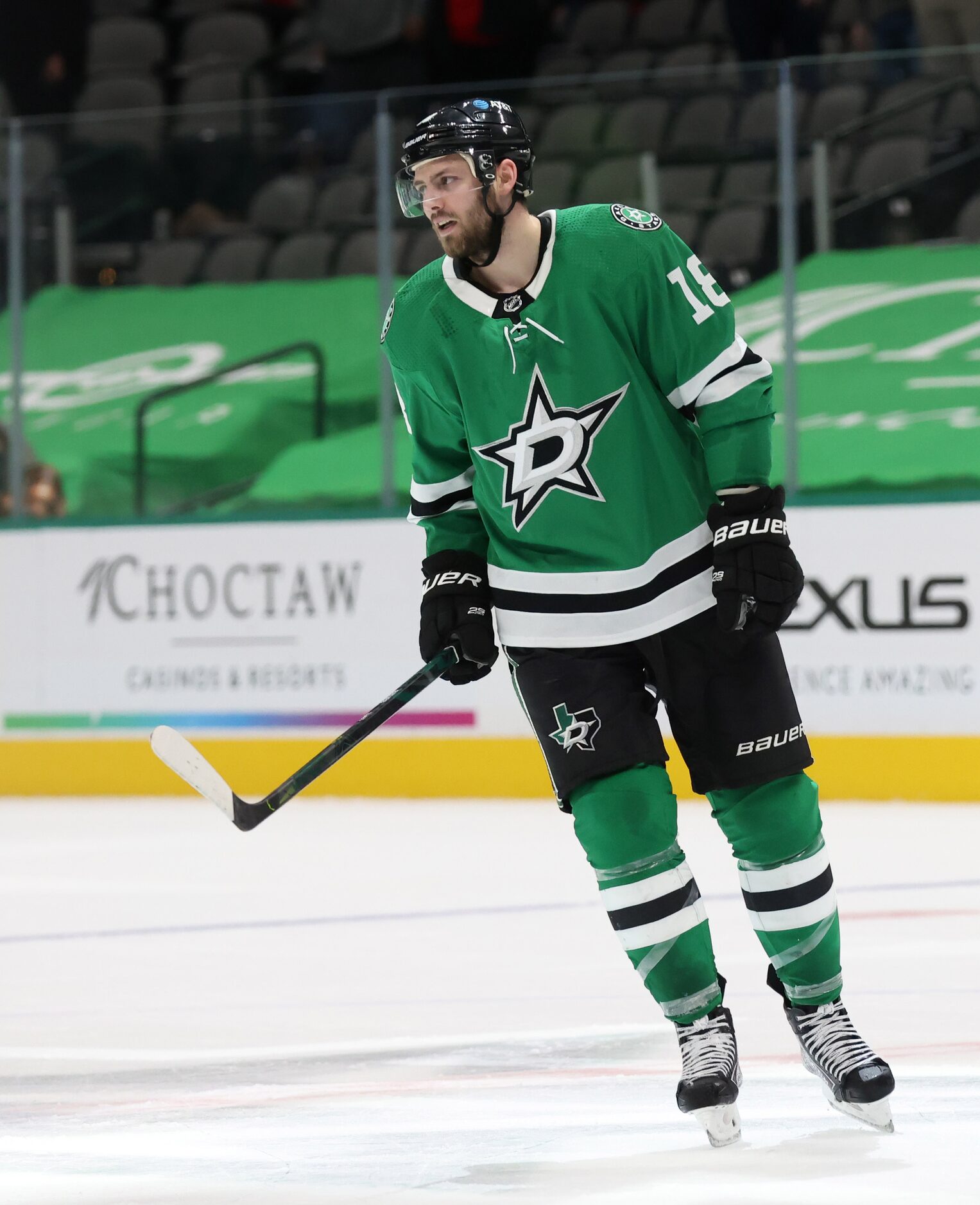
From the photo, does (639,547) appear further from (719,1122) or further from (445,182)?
(719,1122)

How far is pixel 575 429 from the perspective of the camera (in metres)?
2.73

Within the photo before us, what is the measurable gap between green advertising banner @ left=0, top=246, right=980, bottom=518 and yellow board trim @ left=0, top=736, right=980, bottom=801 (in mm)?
856

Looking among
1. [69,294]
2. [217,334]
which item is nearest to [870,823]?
[217,334]

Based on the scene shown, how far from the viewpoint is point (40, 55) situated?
10617 millimetres

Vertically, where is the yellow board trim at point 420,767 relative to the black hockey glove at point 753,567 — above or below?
below

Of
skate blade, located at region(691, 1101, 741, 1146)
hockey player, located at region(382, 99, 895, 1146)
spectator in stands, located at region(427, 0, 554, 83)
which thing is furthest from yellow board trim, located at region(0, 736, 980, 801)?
skate blade, located at region(691, 1101, 741, 1146)

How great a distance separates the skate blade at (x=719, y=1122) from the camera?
8.41ft

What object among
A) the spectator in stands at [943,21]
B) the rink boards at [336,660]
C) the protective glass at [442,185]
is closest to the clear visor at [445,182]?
the protective glass at [442,185]

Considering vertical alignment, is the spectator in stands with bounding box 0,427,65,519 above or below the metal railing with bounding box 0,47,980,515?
below

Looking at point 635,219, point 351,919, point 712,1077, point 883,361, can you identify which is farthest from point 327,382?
point 712,1077

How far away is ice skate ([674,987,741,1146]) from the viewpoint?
2.56 metres

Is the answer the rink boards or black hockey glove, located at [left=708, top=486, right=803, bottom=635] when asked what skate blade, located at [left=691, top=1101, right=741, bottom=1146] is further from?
the rink boards

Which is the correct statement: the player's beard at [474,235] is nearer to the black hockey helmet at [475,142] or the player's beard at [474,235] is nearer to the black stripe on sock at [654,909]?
the black hockey helmet at [475,142]

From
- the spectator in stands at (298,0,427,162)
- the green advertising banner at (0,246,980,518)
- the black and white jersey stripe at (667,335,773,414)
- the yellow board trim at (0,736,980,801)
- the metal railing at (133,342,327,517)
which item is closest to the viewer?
the black and white jersey stripe at (667,335,773,414)
